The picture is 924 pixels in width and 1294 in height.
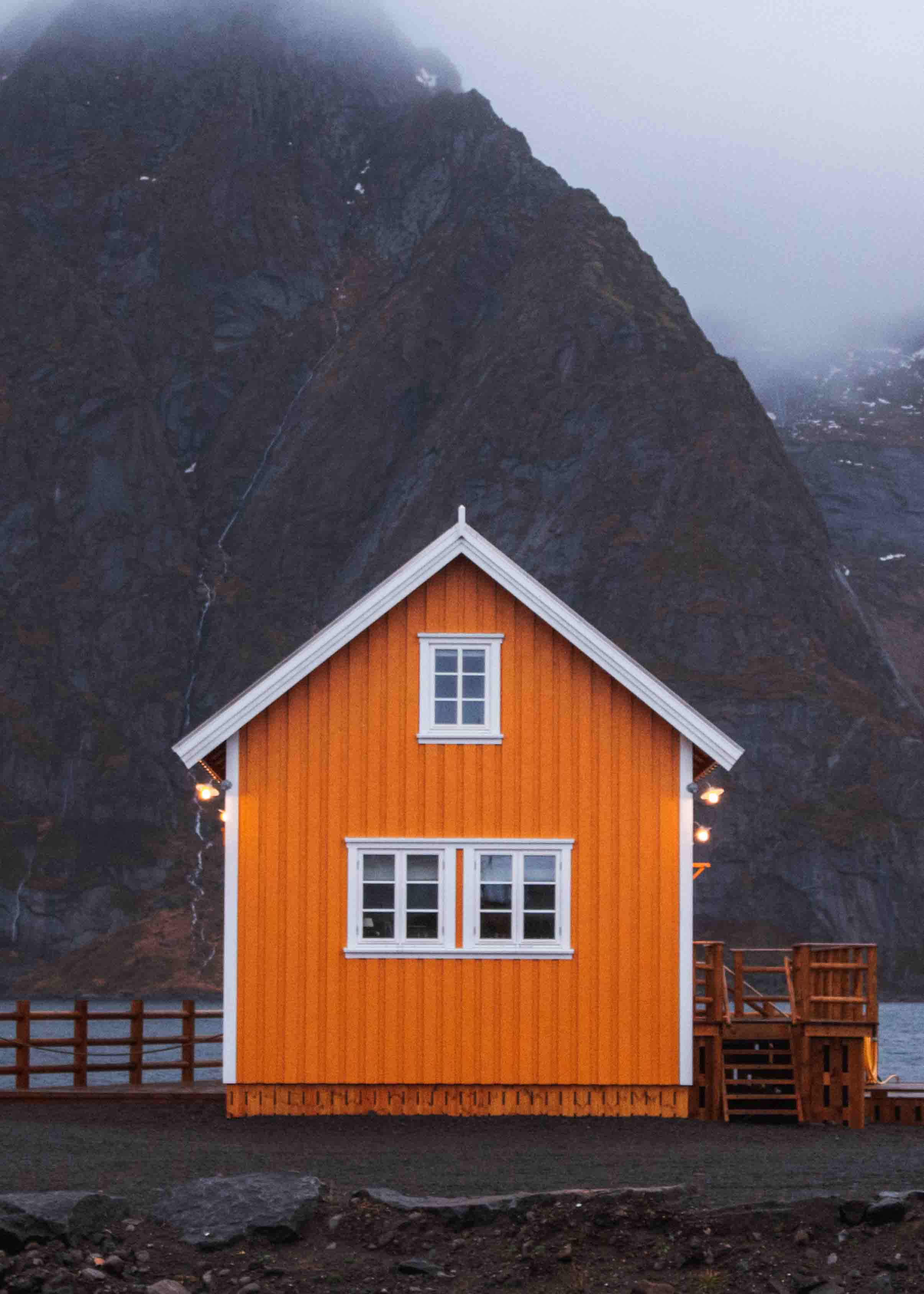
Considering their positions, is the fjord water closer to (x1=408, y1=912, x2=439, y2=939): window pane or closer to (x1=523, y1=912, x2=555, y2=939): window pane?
(x1=408, y1=912, x2=439, y2=939): window pane

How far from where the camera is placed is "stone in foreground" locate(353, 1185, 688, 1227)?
12.2 metres

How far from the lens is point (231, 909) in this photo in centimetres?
2181

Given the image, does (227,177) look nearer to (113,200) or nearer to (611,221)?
(113,200)

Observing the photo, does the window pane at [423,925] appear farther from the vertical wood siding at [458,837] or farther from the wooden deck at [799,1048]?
the wooden deck at [799,1048]

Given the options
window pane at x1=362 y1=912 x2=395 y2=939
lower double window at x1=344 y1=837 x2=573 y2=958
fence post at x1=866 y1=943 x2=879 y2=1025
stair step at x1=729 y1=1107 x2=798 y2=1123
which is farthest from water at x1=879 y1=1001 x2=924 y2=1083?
window pane at x1=362 y1=912 x2=395 y2=939

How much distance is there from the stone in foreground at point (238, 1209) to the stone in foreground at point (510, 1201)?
529 millimetres

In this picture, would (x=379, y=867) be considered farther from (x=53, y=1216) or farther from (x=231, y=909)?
(x=53, y=1216)

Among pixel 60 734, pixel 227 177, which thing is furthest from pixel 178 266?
pixel 60 734

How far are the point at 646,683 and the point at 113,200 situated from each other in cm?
18481

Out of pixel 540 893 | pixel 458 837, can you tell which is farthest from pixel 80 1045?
pixel 540 893

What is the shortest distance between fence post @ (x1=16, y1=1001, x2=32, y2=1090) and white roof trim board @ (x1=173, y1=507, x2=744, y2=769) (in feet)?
15.0

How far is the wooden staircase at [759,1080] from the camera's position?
73.6 feet

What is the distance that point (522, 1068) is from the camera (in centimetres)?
2167

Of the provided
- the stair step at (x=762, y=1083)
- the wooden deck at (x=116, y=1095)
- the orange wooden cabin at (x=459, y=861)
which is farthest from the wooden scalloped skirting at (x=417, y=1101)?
the stair step at (x=762, y=1083)
